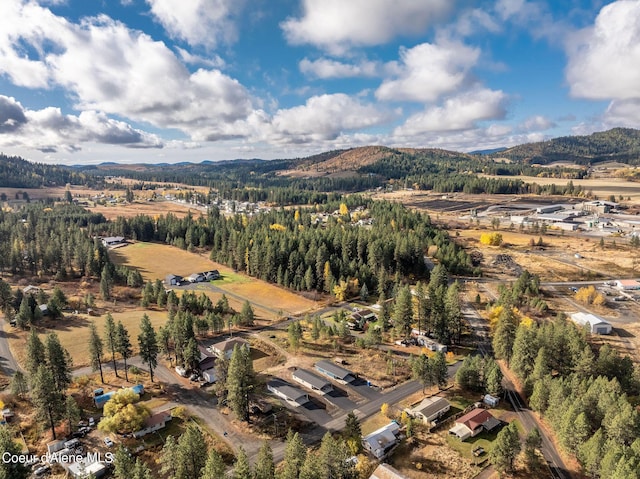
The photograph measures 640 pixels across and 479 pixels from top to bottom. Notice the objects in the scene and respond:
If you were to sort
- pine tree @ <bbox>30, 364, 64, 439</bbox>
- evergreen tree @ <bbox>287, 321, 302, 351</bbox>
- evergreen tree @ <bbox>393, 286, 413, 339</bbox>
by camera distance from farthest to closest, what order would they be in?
evergreen tree @ <bbox>393, 286, 413, 339</bbox>
evergreen tree @ <bbox>287, 321, 302, 351</bbox>
pine tree @ <bbox>30, 364, 64, 439</bbox>

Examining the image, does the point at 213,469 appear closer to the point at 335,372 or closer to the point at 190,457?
the point at 190,457

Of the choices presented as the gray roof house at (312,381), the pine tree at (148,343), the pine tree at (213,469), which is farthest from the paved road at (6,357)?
the pine tree at (213,469)

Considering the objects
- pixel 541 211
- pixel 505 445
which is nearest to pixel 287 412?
pixel 505 445

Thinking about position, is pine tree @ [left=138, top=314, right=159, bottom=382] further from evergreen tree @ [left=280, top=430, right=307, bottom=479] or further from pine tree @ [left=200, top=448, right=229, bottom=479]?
evergreen tree @ [left=280, top=430, right=307, bottom=479]

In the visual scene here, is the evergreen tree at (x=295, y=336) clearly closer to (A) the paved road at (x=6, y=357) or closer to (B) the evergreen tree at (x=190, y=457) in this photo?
(B) the evergreen tree at (x=190, y=457)

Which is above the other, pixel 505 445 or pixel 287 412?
pixel 505 445

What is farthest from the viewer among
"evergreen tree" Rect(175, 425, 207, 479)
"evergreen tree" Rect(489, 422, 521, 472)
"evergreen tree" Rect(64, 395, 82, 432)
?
"evergreen tree" Rect(64, 395, 82, 432)

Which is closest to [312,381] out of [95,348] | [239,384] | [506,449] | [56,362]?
[239,384]

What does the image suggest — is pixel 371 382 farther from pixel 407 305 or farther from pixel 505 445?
pixel 505 445

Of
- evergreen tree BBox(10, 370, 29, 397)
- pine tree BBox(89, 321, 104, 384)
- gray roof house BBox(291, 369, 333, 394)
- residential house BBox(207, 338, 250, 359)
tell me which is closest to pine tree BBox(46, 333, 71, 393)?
evergreen tree BBox(10, 370, 29, 397)
